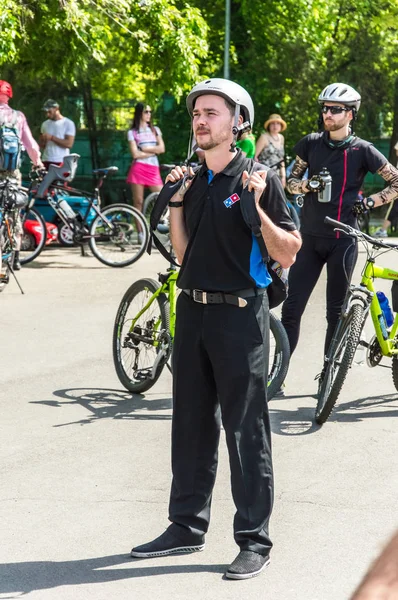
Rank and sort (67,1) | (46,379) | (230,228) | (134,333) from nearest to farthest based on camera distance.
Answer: (230,228), (134,333), (46,379), (67,1)

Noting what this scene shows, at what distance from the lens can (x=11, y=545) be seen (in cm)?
457

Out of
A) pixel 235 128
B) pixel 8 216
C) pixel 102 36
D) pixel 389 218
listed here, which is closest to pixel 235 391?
pixel 235 128

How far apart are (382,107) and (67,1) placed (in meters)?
11.5

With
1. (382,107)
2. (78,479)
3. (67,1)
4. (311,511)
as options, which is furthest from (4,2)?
(382,107)

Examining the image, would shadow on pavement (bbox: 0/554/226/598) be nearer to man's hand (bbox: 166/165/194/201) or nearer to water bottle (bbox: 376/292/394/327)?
man's hand (bbox: 166/165/194/201)

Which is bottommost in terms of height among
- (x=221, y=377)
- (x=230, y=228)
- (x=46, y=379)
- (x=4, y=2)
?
(x=46, y=379)

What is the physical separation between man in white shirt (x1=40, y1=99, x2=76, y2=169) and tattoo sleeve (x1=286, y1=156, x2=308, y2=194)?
27.5 ft

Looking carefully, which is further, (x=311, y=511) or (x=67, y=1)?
(x=67, y=1)

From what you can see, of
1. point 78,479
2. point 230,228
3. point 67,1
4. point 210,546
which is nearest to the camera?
point 230,228

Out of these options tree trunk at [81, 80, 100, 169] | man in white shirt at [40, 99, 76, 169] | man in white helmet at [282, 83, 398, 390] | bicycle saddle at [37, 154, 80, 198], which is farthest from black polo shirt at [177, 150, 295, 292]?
tree trunk at [81, 80, 100, 169]

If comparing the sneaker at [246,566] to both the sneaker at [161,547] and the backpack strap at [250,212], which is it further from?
the backpack strap at [250,212]

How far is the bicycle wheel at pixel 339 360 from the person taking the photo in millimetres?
6517

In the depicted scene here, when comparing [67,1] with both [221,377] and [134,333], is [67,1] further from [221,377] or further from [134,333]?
[221,377]

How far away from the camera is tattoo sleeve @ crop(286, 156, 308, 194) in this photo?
7078 mm
